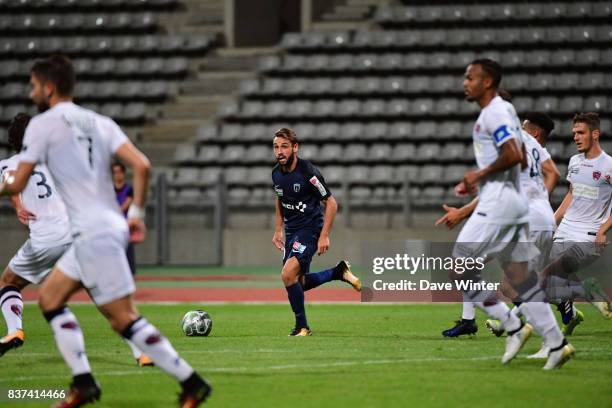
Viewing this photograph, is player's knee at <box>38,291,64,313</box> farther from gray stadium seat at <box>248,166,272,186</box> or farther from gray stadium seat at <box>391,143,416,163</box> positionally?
gray stadium seat at <box>391,143,416,163</box>

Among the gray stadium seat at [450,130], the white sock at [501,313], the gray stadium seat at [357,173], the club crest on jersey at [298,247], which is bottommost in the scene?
the gray stadium seat at [357,173]

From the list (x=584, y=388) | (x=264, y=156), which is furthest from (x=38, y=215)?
(x=264, y=156)

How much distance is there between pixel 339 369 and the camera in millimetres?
8836

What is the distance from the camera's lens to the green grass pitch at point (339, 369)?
737 cm

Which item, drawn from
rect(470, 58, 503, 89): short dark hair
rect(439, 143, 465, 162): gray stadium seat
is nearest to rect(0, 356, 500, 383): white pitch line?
rect(470, 58, 503, 89): short dark hair

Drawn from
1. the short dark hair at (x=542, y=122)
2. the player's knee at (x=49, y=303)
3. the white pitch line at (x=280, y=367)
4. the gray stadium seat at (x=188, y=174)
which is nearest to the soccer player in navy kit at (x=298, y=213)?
the short dark hair at (x=542, y=122)

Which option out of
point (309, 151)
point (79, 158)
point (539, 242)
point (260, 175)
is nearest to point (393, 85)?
point (309, 151)

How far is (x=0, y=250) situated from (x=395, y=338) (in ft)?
51.5

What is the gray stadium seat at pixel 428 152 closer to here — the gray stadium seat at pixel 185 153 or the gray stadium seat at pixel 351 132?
the gray stadium seat at pixel 351 132

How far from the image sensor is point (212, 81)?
1260 inches

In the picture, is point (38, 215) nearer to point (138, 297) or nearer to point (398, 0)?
point (138, 297)

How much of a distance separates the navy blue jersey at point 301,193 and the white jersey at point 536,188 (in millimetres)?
2737

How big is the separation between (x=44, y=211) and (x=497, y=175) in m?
4.21

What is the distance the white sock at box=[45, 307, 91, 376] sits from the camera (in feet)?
22.6
